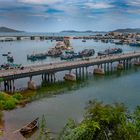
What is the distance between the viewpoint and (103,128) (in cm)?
2053

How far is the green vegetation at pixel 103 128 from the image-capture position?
19.7 m

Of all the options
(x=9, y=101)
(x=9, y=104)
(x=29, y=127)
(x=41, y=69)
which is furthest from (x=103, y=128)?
(x=41, y=69)

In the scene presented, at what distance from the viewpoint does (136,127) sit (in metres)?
22.6

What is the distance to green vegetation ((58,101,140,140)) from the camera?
776 inches

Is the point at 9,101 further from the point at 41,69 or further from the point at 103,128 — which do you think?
the point at 103,128

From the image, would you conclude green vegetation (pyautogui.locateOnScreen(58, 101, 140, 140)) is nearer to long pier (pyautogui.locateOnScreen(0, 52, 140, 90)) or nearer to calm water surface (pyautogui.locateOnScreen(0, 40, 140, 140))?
calm water surface (pyautogui.locateOnScreen(0, 40, 140, 140))

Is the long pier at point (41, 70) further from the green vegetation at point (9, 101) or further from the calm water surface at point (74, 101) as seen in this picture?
the green vegetation at point (9, 101)

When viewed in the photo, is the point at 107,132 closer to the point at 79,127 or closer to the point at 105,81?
the point at 79,127

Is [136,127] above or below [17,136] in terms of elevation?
above

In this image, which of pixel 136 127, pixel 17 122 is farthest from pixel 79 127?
pixel 17 122

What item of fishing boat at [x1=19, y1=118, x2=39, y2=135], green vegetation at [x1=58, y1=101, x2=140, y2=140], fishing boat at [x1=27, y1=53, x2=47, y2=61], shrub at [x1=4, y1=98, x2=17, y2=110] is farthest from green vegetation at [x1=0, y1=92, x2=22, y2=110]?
fishing boat at [x1=27, y1=53, x2=47, y2=61]

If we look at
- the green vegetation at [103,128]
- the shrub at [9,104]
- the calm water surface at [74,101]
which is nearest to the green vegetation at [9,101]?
the shrub at [9,104]

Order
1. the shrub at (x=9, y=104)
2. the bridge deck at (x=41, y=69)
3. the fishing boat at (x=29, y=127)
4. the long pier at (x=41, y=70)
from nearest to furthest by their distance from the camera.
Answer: the fishing boat at (x=29, y=127)
the shrub at (x=9, y=104)
the long pier at (x=41, y=70)
the bridge deck at (x=41, y=69)

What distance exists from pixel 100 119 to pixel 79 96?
40.3 meters
